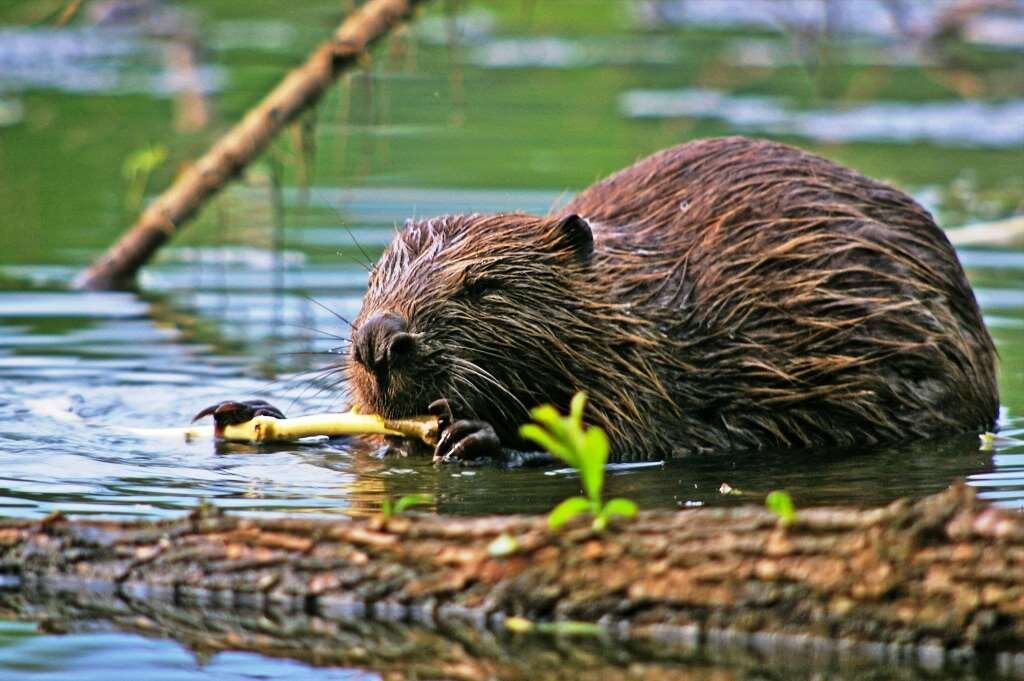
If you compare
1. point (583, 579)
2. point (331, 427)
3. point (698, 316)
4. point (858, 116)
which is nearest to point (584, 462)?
point (583, 579)

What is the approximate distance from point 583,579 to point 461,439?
1645 mm

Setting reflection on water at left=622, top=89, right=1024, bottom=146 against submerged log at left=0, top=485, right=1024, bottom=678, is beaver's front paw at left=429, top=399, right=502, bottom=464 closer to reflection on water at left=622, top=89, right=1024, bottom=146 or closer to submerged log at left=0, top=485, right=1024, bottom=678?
submerged log at left=0, top=485, right=1024, bottom=678

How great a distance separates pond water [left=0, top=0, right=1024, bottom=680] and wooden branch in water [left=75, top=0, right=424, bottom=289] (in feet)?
0.45

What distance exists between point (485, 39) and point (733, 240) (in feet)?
41.8

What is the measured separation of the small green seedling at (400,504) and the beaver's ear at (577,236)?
1043 mm

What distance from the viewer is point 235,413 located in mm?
5336

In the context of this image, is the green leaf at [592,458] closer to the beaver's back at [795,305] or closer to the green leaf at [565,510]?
the green leaf at [565,510]

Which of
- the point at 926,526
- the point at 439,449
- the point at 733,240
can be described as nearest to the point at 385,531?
the point at 926,526

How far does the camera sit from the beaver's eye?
207 inches

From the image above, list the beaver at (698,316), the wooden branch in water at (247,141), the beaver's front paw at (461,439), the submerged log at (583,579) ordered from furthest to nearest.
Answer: the wooden branch in water at (247,141) < the beaver at (698,316) < the beaver's front paw at (461,439) < the submerged log at (583,579)

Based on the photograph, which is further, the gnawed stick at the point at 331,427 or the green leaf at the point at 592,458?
the gnawed stick at the point at 331,427

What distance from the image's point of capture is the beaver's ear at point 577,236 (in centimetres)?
539

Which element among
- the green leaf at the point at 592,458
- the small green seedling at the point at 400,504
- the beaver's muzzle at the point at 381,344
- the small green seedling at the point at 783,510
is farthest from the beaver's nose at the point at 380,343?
the small green seedling at the point at 783,510

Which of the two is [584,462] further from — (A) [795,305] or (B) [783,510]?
(A) [795,305]
